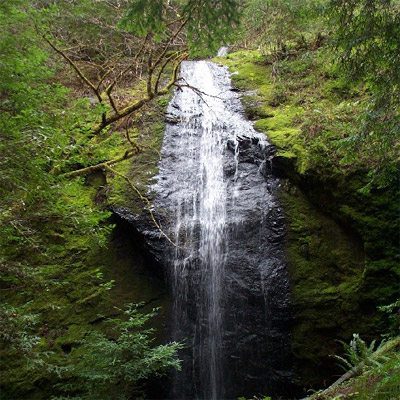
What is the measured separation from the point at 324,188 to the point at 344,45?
339cm

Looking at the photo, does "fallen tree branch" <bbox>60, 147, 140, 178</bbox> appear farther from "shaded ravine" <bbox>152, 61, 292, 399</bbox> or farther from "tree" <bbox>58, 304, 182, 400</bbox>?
"tree" <bbox>58, 304, 182, 400</bbox>

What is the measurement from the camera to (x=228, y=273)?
7.64m

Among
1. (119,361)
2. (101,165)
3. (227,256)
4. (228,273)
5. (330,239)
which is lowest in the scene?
(119,361)

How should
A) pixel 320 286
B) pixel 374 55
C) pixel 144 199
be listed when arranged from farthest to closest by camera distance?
pixel 144 199 → pixel 320 286 → pixel 374 55

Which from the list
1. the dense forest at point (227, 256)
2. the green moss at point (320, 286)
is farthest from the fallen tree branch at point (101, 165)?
the green moss at point (320, 286)

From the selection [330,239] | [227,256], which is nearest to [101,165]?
[227,256]

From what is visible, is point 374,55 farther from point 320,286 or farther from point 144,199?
point 144,199

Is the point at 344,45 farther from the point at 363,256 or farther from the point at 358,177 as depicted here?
the point at 363,256

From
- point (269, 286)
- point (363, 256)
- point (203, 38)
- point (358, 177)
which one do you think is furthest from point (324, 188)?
point (203, 38)

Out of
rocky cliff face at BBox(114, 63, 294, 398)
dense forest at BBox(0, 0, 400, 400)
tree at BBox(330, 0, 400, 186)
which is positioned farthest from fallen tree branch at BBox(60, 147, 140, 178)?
tree at BBox(330, 0, 400, 186)

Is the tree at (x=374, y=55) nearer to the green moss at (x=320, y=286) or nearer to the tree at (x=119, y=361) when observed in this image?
the green moss at (x=320, y=286)

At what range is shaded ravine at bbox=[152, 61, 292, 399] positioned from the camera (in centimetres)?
728

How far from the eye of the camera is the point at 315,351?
285 inches

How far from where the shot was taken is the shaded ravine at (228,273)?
7.28m
